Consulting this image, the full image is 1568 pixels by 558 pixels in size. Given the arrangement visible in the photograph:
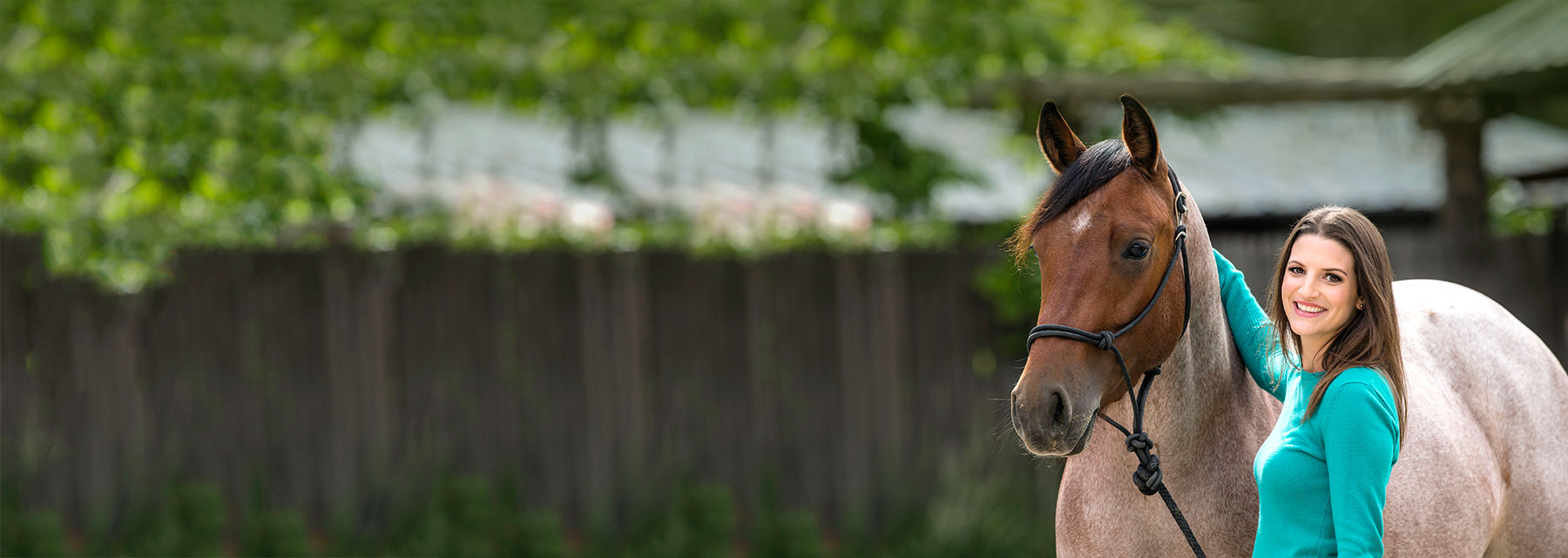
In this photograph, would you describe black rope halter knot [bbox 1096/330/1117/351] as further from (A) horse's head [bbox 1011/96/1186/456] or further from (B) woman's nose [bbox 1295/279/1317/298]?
(B) woman's nose [bbox 1295/279/1317/298]

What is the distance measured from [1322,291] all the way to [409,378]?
5.89 m

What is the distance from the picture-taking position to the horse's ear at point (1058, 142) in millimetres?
2604

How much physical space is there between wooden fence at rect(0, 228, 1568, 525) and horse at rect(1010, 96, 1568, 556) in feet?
13.5

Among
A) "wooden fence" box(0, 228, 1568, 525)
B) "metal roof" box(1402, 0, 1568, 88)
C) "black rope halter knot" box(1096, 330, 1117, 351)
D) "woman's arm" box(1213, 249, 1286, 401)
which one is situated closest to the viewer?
"black rope halter knot" box(1096, 330, 1117, 351)

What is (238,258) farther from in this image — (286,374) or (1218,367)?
(1218,367)

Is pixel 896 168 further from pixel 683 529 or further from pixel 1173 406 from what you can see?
pixel 1173 406

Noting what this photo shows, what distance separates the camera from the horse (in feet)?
7.67

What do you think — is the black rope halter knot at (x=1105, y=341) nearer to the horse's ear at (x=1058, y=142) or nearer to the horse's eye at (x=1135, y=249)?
the horse's eye at (x=1135, y=249)

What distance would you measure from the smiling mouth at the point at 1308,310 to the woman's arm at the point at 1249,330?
0.38m

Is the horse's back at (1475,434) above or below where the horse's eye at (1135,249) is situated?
below

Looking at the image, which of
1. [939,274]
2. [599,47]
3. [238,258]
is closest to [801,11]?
[599,47]

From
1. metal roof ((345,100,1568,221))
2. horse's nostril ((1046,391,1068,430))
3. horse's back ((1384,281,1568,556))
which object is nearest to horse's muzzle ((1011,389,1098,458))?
horse's nostril ((1046,391,1068,430))

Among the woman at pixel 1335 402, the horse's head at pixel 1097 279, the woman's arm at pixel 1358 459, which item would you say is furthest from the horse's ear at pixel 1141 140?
the woman's arm at pixel 1358 459

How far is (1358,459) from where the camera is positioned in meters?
2.08
